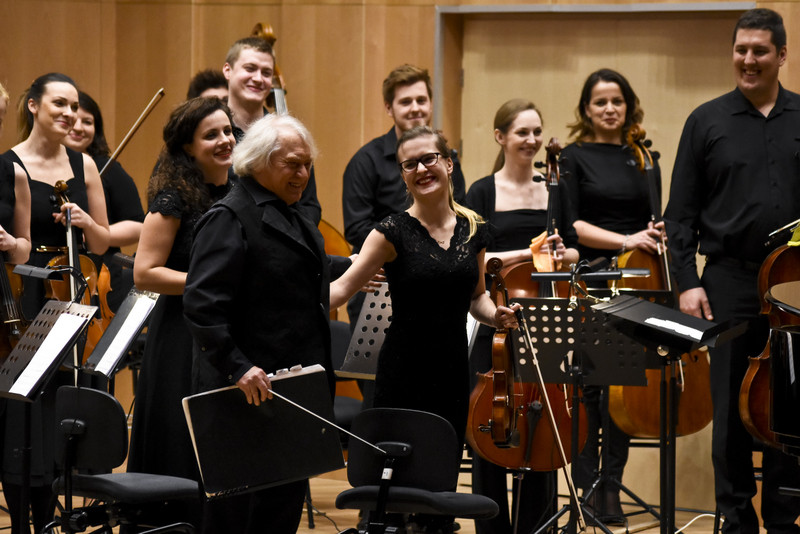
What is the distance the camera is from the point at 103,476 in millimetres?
3025

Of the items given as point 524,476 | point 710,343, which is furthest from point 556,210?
point 710,343

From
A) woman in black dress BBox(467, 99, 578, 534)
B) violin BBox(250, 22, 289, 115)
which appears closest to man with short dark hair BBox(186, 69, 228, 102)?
violin BBox(250, 22, 289, 115)

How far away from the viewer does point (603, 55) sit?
5477 mm

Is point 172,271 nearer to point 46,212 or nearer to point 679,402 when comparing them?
point 46,212

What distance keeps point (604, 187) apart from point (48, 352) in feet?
7.76

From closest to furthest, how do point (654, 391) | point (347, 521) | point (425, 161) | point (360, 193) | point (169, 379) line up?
1. point (169, 379)
2. point (425, 161)
3. point (654, 391)
4. point (360, 193)
5. point (347, 521)

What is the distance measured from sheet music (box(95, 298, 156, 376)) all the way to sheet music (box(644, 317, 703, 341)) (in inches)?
54.9

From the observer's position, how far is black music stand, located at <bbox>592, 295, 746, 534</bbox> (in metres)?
2.87

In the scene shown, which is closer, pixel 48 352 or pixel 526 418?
pixel 48 352

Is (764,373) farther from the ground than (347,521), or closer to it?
farther from the ground

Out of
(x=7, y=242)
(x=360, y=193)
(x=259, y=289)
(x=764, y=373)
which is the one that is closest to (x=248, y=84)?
(x=360, y=193)

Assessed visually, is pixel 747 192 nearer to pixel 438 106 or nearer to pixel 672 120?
pixel 672 120

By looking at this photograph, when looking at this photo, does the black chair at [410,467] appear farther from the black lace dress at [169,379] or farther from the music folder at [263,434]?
the black lace dress at [169,379]

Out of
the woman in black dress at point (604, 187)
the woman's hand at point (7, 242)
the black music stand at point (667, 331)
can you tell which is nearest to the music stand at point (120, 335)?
the woman's hand at point (7, 242)
